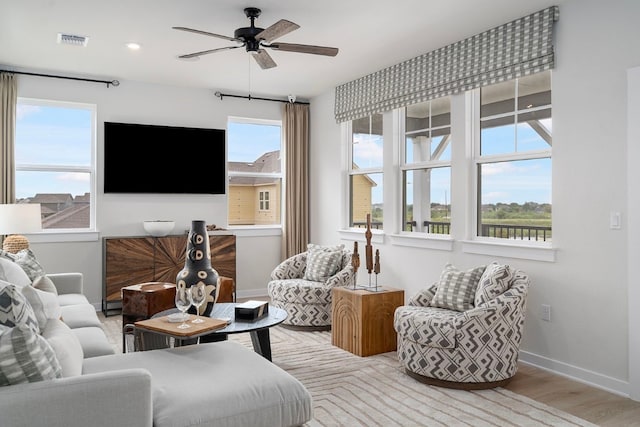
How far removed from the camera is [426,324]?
341 cm

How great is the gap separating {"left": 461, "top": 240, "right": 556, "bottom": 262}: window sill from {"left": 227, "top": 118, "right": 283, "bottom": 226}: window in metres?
3.24

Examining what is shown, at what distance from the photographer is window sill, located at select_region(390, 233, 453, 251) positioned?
15.4ft

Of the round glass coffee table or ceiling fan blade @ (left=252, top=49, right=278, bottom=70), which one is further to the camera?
ceiling fan blade @ (left=252, top=49, right=278, bottom=70)

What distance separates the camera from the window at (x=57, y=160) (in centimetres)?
561

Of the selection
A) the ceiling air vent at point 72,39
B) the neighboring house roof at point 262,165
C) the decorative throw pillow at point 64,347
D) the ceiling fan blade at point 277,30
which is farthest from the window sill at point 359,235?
the decorative throw pillow at point 64,347

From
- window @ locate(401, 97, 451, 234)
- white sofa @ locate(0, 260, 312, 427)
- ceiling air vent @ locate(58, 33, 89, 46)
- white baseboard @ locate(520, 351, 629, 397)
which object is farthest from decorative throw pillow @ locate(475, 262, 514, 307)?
ceiling air vent @ locate(58, 33, 89, 46)

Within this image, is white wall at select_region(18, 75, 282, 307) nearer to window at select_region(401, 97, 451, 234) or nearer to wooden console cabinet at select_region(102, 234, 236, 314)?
wooden console cabinet at select_region(102, 234, 236, 314)

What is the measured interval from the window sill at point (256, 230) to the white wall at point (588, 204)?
3.65m

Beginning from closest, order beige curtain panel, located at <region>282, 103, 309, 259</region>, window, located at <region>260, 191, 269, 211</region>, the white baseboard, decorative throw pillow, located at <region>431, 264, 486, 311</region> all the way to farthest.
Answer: the white baseboard
decorative throw pillow, located at <region>431, 264, 486, 311</region>
beige curtain panel, located at <region>282, 103, 309, 259</region>
window, located at <region>260, 191, 269, 211</region>

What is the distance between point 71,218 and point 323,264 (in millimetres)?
3002

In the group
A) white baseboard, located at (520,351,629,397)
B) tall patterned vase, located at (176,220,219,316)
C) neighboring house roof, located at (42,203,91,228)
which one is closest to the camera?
white baseboard, located at (520,351,629,397)

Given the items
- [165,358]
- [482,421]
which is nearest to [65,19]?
[165,358]

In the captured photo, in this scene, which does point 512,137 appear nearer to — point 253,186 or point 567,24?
point 567,24

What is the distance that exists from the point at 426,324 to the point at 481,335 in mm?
356
